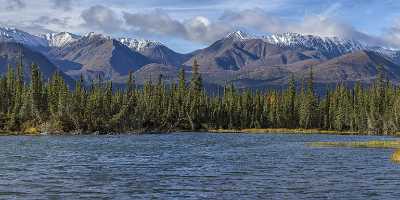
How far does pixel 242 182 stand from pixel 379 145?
62403mm

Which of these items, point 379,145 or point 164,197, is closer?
point 164,197

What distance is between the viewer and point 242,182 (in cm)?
5269

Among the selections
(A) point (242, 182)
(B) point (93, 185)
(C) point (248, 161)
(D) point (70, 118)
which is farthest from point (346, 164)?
(D) point (70, 118)

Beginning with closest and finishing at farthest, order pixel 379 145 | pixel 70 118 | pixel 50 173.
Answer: pixel 50 173 < pixel 379 145 < pixel 70 118

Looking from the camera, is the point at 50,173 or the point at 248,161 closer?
the point at 50,173

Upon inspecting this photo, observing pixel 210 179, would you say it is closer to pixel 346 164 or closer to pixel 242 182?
pixel 242 182

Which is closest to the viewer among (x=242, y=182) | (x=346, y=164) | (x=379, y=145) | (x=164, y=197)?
(x=164, y=197)

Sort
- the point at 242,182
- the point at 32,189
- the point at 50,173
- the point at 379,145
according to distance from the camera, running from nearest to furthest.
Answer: the point at 32,189 < the point at 242,182 < the point at 50,173 < the point at 379,145

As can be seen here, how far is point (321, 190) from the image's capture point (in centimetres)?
4747

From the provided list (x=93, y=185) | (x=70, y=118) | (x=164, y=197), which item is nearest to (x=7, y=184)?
(x=93, y=185)

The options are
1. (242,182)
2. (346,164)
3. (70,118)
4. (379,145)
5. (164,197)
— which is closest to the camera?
(164,197)

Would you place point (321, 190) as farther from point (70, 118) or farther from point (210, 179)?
point (70, 118)

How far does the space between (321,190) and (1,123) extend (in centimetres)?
14479

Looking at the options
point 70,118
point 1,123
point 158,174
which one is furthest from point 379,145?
point 1,123
